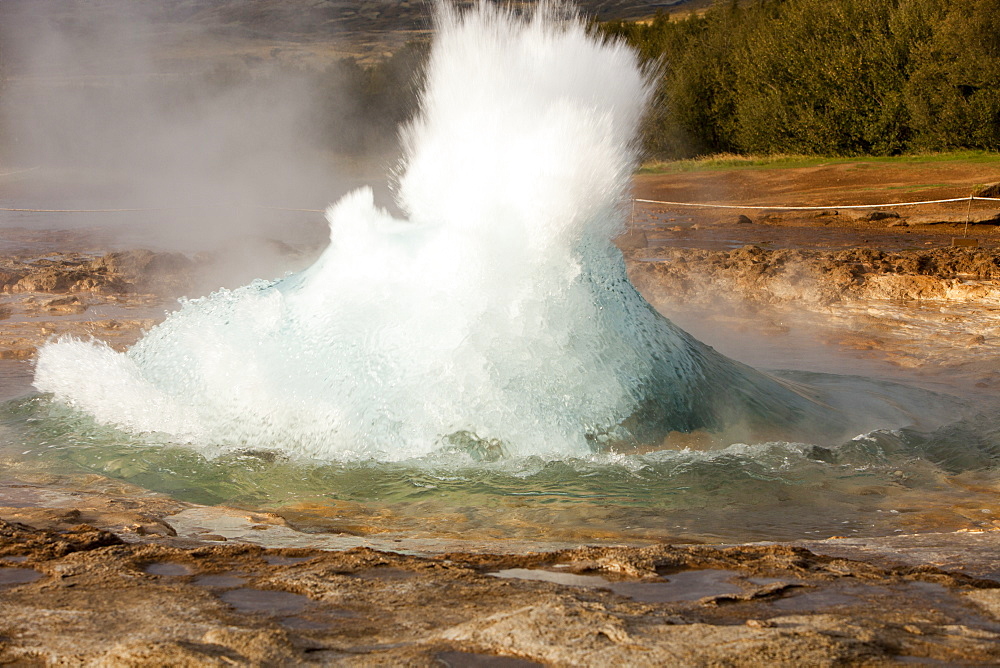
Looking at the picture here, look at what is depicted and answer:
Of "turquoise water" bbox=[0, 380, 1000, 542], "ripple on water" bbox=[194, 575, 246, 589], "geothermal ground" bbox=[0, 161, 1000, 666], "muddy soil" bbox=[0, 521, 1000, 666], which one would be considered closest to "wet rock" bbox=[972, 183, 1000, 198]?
"turquoise water" bbox=[0, 380, 1000, 542]

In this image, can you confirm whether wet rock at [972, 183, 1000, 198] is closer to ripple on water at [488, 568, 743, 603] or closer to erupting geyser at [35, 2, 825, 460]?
erupting geyser at [35, 2, 825, 460]

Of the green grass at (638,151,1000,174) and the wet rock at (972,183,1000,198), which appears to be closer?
the wet rock at (972,183,1000,198)

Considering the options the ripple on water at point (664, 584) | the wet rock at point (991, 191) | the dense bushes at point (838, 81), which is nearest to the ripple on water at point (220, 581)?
the ripple on water at point (664, 584)

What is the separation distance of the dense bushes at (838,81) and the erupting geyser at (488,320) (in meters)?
13.1

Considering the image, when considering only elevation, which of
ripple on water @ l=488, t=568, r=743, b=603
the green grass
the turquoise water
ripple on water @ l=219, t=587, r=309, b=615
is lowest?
the green grass

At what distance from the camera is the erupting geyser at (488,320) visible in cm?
411

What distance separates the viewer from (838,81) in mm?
22719

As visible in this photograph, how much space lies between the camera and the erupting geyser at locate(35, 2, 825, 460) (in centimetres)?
411

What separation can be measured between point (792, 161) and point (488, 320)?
66.8ft

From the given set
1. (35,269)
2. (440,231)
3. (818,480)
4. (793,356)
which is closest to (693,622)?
(818,480)

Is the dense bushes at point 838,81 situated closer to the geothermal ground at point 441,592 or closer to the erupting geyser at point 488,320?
the erupting geyser at point 488,320

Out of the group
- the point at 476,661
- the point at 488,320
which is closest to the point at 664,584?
the point at 476,661

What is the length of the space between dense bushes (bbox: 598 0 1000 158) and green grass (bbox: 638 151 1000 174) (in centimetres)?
49

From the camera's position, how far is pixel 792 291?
28.5 feet
